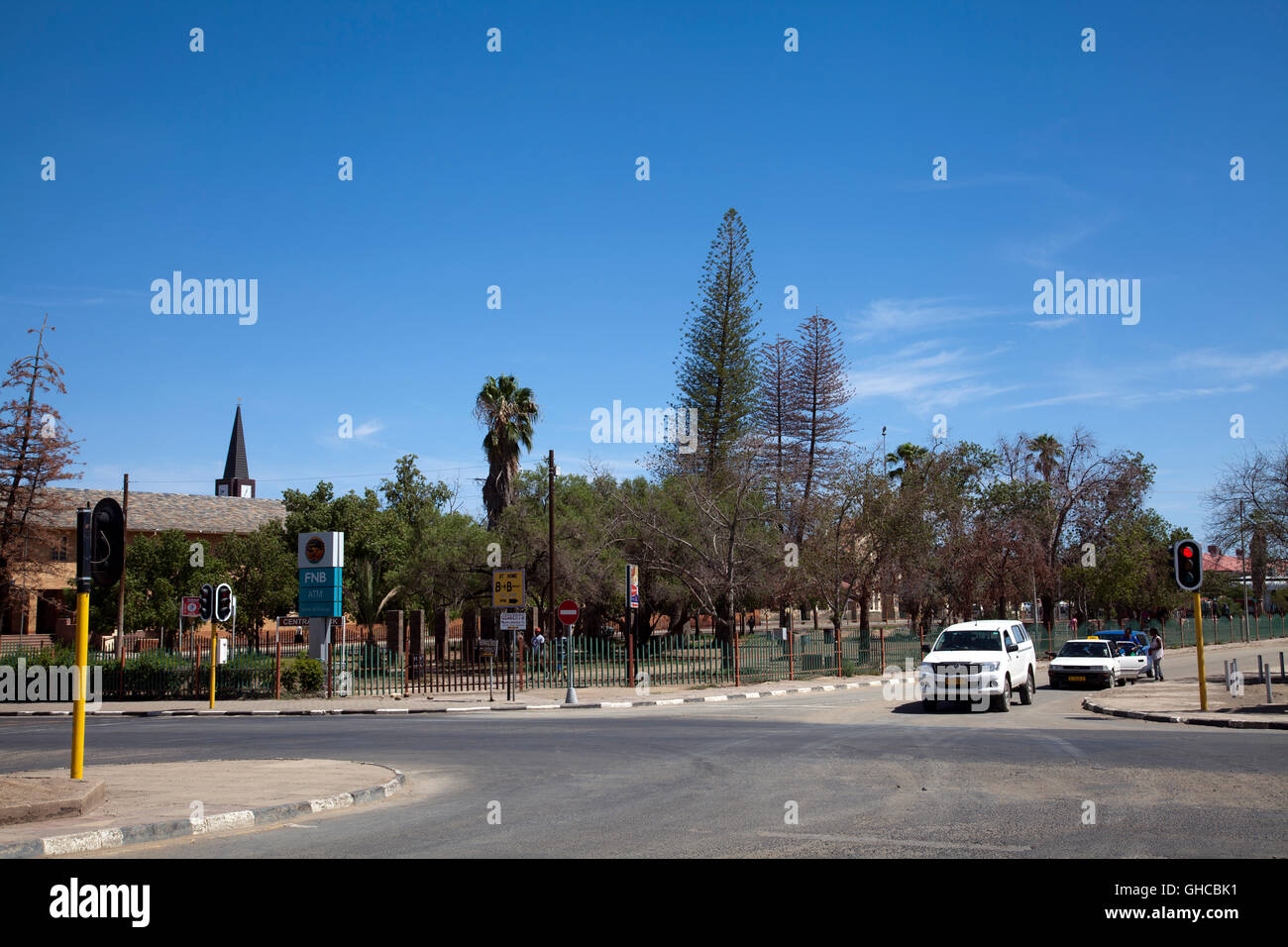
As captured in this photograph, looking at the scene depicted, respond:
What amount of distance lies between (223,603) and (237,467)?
10319 cm

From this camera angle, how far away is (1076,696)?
27.0 meters

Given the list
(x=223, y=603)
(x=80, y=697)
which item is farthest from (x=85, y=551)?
(x=223, y=603)

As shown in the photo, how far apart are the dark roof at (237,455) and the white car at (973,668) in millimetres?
114111

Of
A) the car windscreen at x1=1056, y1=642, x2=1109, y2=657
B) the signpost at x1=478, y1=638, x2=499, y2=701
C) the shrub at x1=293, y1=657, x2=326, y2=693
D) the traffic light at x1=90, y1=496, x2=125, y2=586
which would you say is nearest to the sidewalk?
the car windscreen at x1=1056, y1=642, x2=1109, y2=657

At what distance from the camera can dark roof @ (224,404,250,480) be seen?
12162 cm

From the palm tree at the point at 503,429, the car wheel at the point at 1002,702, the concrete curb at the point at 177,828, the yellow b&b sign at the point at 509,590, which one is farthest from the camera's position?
the palm tree at the point at 503,429

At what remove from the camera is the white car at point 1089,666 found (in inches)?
1158

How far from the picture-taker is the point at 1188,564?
1947 cm

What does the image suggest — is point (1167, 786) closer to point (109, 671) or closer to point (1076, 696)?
point (1076, 696)

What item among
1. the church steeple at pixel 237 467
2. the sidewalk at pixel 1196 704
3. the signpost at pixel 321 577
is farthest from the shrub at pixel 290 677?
the church steeple at pixel 237 467

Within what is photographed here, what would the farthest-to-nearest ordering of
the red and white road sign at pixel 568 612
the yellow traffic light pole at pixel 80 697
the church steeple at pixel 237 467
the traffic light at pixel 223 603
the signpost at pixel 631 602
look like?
the church steeple at pixel 237 467 → the signpost at pixel 631 602 → the red and white road sign at pixel 568 612 → the traffic light at pixel 223 603 → the yellow traffic light pole at pixel 80 697

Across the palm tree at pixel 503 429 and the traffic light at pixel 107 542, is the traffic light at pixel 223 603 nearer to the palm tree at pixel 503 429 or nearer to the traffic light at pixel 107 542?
the traffic light at pixel 107 542

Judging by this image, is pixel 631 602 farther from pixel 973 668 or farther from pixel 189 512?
pixel 189 512
